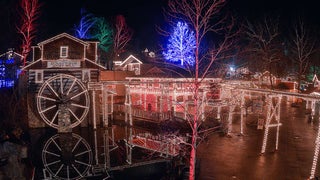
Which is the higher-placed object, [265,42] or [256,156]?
[265,42]

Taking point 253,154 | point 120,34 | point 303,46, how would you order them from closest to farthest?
point 253,154 < point 303,46 < point 120,34

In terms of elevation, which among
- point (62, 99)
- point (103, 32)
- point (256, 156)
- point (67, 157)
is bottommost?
point (67, 157)

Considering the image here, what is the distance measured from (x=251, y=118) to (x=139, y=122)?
1022cm

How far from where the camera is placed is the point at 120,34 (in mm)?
57438

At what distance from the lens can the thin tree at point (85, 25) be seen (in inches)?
1903

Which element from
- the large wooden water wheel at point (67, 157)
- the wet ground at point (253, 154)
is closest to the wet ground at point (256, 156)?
the wet ground at point (253, 154)

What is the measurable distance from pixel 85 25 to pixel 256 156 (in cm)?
4009

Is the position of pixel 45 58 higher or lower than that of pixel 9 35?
lower

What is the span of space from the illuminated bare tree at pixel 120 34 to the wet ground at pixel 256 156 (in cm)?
3481

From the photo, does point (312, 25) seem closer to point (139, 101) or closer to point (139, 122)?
point (139, 101)

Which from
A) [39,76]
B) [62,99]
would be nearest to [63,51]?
[39,76]

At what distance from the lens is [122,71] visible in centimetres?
3856

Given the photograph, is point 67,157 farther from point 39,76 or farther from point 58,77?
point 39,76

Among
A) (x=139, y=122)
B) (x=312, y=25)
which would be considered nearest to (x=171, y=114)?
(x=139, y=122)
